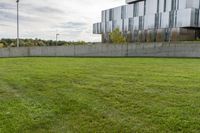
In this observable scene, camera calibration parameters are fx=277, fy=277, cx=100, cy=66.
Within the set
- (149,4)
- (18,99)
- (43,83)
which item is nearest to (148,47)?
(43,83)

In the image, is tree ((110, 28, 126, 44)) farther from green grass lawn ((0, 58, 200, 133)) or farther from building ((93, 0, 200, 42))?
green grass lawn ((0, 58, 200, 133))

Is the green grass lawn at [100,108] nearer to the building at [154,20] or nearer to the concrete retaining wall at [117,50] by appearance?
the concrete retaining wall at [117,50]

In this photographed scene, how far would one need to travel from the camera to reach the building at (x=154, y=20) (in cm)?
5334

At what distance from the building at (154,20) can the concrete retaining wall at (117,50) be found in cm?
2427

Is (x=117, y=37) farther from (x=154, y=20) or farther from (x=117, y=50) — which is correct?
(x=117, y=50)

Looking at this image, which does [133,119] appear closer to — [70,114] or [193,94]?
[70,114]

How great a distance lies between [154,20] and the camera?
199 feet

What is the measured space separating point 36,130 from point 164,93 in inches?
151

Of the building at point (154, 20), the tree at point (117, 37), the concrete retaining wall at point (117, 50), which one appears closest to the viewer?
the concrete retaining wall at point (117, 50)

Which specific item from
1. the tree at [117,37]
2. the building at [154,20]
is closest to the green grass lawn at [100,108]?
the building at [154,20]

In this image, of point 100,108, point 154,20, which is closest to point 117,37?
point 154,20

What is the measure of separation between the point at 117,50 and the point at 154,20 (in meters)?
30.4

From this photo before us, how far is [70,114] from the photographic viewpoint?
5348mm

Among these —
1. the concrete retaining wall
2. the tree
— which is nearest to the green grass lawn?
the concrete retaining wall
